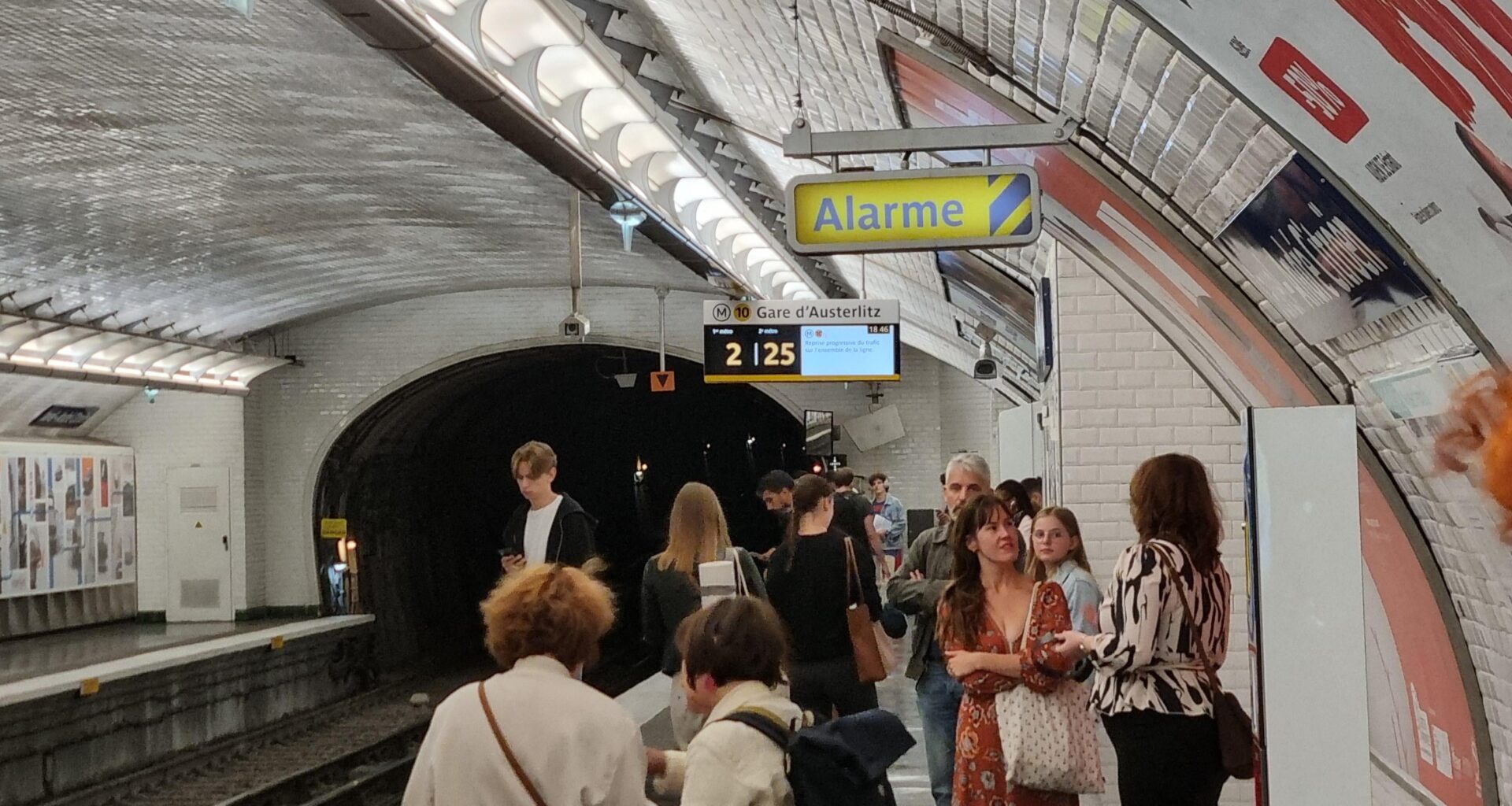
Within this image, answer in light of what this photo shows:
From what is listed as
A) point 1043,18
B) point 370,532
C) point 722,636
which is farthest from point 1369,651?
point 370,532

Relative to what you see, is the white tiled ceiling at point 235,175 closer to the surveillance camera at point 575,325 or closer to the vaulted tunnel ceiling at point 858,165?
the vaulted tunnel ceiling at point 858,165

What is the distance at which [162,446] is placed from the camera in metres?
17.7

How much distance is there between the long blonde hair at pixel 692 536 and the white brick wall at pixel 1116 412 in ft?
7.67

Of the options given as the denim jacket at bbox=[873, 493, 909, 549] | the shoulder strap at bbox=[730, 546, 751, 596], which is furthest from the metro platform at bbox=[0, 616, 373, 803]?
the shoulder strap at bbox=[730, 546, 751, 596]

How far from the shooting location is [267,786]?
11.5 metres

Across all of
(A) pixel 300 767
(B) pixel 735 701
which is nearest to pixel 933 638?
(B) pixel 735 701

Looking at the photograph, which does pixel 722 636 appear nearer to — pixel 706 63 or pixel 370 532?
pixel 706 63

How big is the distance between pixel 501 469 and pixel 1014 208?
22310 millimetres

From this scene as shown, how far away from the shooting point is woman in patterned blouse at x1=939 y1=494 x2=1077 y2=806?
13.6ft

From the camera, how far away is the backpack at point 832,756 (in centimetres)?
266

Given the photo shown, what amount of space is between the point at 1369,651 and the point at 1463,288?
3210 millimetres

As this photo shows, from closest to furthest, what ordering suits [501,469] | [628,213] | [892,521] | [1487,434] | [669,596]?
[1487,434] < [669,596] < [628,213] < [892,521] < [501,469]

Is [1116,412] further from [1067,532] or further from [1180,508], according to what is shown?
[1180,508]

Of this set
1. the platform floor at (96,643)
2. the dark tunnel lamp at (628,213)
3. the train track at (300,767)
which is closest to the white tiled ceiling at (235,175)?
the dark tunnel lamp at (628,213)
